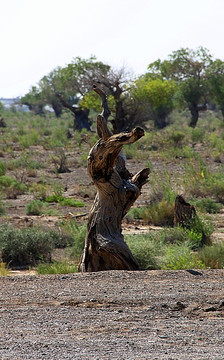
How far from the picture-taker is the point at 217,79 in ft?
144

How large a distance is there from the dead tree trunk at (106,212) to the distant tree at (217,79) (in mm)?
35950

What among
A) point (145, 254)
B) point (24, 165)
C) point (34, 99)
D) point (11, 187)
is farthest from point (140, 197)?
point (34, 99)

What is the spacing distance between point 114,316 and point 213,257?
13.4 ft

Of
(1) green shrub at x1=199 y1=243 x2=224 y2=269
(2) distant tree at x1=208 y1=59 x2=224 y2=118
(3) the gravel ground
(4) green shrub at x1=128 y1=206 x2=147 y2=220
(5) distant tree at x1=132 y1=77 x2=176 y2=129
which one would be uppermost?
(2) distant tree at x1=208 y1=59 x2=224 y2=118

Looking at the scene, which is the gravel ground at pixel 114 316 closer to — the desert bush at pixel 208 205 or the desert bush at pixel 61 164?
the desert bush at pixel 208 205

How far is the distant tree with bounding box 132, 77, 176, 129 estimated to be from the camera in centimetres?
3566

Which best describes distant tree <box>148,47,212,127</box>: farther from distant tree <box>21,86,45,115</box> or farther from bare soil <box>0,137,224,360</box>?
bare soil <box>0,137,224,360</box>

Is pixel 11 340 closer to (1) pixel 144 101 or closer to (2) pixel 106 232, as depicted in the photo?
(2) pixel 106 232

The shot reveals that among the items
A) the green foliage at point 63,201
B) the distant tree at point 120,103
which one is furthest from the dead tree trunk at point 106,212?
the distant tree at point 120,103

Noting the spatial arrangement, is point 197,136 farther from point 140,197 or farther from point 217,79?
point 140,197

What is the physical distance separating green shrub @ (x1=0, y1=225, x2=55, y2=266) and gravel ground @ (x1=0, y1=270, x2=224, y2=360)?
3303mm

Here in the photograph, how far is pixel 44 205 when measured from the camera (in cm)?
1744

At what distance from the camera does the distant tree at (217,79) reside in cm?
4388

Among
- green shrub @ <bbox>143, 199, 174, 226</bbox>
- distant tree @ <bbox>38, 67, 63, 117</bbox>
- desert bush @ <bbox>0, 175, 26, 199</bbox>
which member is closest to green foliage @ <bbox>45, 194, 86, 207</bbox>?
desert bush @ <bbox>0, 175, 26, 199</bbox>
